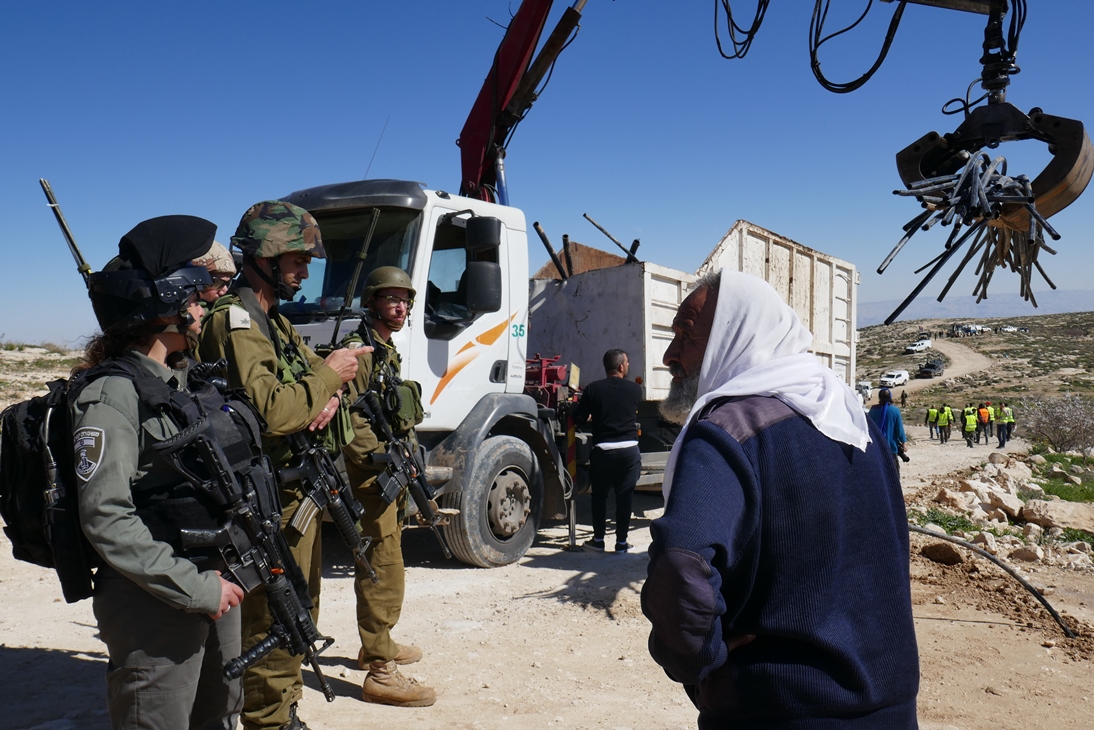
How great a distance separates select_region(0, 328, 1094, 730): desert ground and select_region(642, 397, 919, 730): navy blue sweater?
222 cm

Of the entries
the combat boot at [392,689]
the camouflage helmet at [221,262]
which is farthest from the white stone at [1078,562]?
the camouflage helmet at [221,262]

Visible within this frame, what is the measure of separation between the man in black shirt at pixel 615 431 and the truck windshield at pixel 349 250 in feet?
6.78

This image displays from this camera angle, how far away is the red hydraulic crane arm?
24.8 feet

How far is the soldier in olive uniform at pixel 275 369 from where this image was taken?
2.67m

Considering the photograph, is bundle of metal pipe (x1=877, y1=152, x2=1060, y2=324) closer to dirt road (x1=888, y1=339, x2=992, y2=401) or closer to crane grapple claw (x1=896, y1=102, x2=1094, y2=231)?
crane grapple claw (x1=896, y1=102, x2=1094, y2=231)

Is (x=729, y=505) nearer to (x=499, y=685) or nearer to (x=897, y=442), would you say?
(x=499, y=685)

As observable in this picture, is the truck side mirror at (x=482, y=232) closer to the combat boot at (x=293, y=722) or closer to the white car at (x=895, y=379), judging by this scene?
the combat boot at (x=293, y=722)

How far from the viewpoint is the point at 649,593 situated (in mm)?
1459

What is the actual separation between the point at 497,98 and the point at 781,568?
6798 mm

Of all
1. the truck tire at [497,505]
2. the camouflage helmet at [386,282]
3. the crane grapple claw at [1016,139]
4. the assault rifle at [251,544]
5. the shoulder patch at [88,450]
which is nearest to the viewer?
the shoulder patch at [88,450]

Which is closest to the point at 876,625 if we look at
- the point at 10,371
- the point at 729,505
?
the point at 729,505

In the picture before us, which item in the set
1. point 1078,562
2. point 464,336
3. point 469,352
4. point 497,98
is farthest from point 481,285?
point 1078,562

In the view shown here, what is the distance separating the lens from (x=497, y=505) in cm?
589

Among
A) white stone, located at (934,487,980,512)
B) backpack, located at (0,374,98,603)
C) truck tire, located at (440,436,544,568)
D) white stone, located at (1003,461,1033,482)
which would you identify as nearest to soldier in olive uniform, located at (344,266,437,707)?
truck tire, located at (440,436,544,568)
